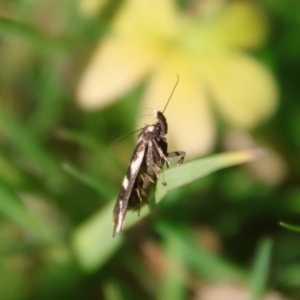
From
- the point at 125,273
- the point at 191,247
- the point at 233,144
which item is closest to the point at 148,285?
the point at 125,273

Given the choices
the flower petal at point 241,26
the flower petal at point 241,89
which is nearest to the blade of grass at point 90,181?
the flower petal at point 241,89

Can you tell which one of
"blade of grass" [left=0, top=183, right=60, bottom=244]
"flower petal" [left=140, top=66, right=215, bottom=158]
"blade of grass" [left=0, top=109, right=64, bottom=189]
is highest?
"flower petal" [left=140, top=66, right=215, bottom=158]

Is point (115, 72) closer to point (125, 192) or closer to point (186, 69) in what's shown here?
point (186, 69)

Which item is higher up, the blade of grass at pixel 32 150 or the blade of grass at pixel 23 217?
the blade of grass at pixel 32 150

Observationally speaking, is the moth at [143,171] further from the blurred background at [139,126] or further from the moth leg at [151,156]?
the blurred background at [139,126]

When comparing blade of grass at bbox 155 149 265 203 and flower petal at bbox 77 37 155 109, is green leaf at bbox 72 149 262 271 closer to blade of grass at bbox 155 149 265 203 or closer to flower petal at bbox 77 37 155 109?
blade of grass at bbox 155 149 265 203

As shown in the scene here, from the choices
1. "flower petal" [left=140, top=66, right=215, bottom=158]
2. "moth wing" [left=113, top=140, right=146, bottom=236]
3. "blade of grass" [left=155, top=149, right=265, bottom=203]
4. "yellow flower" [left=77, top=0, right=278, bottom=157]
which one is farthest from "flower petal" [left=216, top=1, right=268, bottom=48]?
"blade of grass" [left=155, top=149, right=265, bottom=203]

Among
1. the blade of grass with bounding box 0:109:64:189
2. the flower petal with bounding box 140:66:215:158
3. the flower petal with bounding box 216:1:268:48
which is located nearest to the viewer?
the blade of grass with bounding box 0:109:64:189

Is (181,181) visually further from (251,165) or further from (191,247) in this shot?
(251,165)
